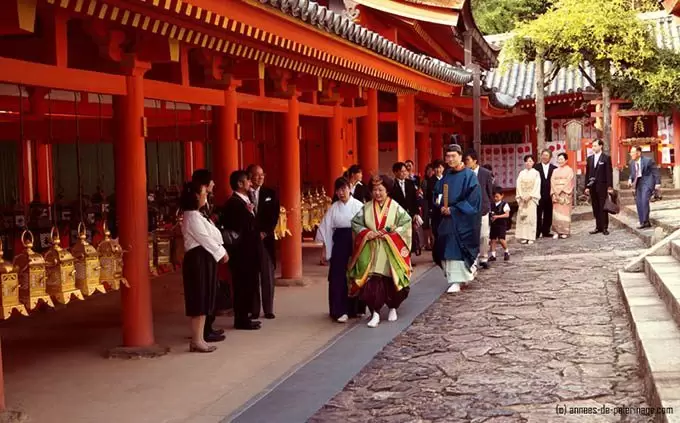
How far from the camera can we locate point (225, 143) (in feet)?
35.9

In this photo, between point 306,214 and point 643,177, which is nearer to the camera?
point 306,214

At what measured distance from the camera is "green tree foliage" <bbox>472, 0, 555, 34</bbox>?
39.2 meters

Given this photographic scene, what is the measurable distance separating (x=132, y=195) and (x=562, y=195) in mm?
12714

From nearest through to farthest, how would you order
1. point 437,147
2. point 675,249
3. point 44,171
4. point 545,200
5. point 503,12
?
point 675,249 → point 44,171 → point 545,200 → point 437,147 → point 503,12

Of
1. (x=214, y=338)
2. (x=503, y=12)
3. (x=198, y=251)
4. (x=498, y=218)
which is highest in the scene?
(x=503, y=12)

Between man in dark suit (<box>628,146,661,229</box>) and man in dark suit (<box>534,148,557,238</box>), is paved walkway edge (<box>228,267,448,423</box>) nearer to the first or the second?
man in dark suit (<box>628,146,661,229</box>)

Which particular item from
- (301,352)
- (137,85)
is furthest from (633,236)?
(137,85)

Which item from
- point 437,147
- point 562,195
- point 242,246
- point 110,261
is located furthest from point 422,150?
point 110,261

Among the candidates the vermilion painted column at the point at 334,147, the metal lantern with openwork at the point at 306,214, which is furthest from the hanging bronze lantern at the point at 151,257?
the vermilion painted column at the point at 334,147

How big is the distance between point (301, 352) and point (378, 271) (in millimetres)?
1729

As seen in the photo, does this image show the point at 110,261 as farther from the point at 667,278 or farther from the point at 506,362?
the point at 667,278

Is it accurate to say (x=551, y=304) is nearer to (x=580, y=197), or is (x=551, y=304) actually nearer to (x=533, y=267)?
(x=533, y=267)

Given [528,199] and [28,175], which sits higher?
[28,175]

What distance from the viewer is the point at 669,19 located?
31672 mm
